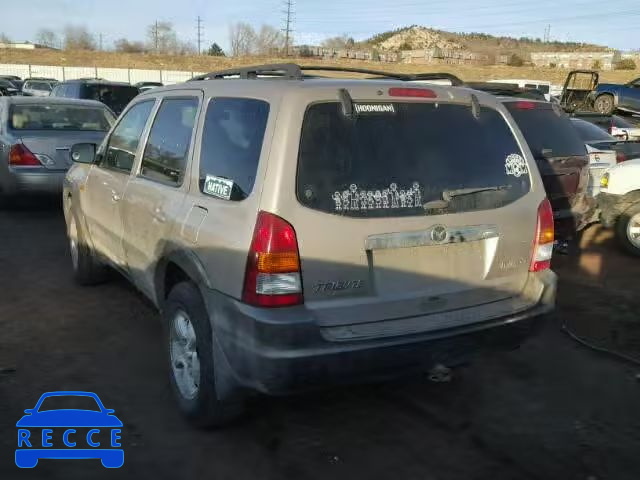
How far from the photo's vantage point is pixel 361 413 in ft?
12.0

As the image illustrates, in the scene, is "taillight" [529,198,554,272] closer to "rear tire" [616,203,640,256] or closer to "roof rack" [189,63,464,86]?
"roof rack" [189,63,464,86]

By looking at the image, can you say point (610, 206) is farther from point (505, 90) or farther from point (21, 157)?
point (21, 157)

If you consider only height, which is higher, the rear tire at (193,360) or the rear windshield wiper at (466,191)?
the rear windshield wiper at (466,191)

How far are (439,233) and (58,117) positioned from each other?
760 centimetres

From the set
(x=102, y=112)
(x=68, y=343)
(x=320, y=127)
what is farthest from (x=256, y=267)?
(x=102, y=112)

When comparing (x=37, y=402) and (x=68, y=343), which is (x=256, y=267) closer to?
(x=37, y=402)

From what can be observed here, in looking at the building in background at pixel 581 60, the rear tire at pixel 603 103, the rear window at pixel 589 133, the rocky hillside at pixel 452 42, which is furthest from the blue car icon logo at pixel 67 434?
the rocky hillside at pixel 452 42

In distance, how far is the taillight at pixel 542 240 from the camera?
350 centimetres

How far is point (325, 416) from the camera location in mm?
3605

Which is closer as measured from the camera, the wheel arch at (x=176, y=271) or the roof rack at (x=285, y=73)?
the wheel arch at (x=176, y=271)

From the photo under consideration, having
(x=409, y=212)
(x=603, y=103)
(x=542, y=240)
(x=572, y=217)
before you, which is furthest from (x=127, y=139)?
(x=603, y=103)

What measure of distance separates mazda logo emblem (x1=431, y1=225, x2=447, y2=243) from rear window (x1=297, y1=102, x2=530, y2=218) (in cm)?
8

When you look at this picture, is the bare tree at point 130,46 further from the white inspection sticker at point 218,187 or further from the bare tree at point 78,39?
the white inspection sticker at point 218,187

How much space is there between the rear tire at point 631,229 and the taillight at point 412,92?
500 centimetres
